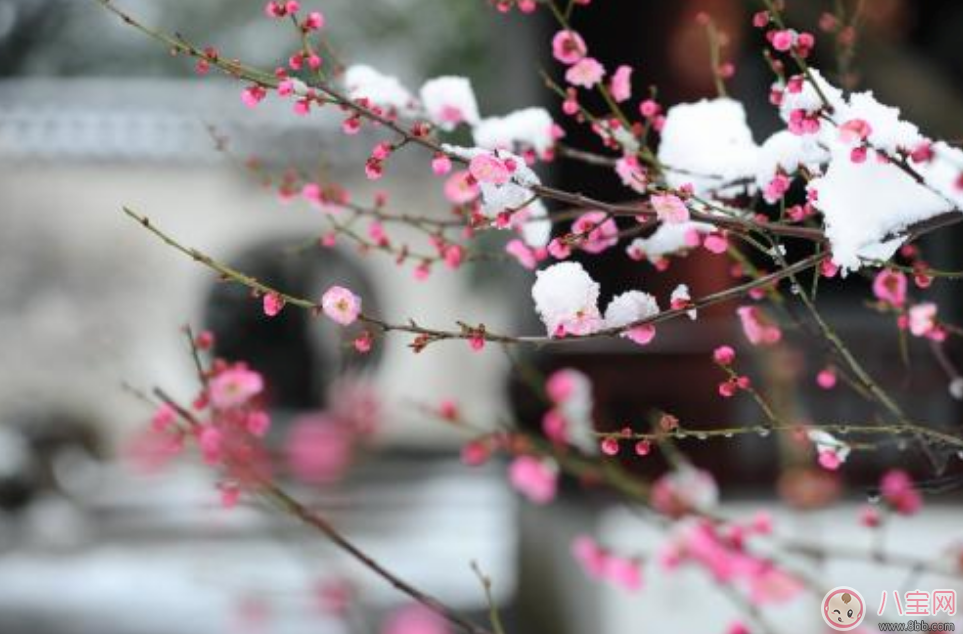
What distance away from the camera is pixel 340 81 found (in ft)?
6.96

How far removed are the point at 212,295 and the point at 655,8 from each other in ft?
30.8

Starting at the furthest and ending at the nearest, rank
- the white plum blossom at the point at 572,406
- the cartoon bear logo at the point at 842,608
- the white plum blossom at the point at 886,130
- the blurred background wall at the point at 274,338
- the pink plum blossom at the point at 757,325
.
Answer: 1. the blurred background wall at the point at 274,338
2. the white plum blossom at the point at 572,406
3. the cartoon bear logo at the point at 842,608
4. the pink plum blossom at the point at 757,325
5. the white plum blossom at the point at 886,130

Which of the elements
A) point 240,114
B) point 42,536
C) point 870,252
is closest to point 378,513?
point 42,536

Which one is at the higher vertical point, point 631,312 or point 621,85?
point 621,85

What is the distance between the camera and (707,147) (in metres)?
1.82

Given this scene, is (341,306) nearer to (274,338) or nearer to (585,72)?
(585,72)

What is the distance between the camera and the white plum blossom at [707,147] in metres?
1.78

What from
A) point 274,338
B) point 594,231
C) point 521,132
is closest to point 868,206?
point 594,231

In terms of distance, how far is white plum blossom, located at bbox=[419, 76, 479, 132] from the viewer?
1.98m

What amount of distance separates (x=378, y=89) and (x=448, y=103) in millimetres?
121

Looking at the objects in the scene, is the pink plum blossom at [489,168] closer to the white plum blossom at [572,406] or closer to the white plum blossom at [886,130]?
the white plum blossom at [886,130]

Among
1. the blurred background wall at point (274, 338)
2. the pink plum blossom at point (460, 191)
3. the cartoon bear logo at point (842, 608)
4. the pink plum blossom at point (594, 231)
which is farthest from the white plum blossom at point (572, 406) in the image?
the pink plum blossom at point (594, 231)

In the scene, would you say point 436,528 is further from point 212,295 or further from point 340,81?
point 340,81

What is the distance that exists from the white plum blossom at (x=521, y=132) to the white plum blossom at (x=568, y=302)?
50 centimetres
